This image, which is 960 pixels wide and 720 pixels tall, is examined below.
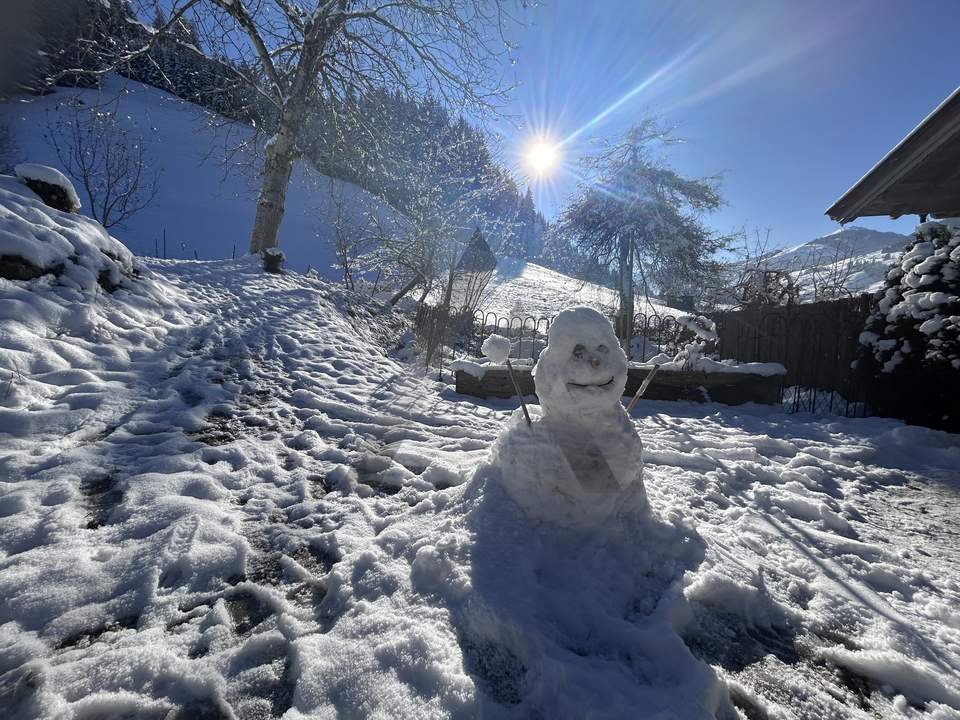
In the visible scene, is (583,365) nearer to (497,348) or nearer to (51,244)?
(497,348)

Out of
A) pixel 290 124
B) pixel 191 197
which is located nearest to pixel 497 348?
pixel 290 124

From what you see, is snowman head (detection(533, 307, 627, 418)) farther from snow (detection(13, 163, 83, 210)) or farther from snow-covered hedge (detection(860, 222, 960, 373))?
snow (detection(13, 163, 83, 210))

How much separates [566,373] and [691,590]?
1112 millimetres

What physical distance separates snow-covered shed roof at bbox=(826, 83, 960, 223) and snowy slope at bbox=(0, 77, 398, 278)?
13303 mm

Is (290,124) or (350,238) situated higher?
(290,124)

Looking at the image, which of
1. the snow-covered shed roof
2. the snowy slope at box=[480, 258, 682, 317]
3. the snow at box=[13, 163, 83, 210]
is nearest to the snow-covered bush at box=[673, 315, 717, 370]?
the snow-covered shed roof

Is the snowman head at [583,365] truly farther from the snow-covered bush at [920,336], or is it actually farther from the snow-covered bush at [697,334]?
the snow-covered bush at [920,336]

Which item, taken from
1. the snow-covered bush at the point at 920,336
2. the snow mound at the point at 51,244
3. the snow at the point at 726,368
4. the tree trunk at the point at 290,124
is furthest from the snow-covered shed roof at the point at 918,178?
the tree trunk at the point at 290,124

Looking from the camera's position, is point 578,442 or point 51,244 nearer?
point 578,442

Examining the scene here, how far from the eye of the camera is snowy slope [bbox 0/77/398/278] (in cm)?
1500

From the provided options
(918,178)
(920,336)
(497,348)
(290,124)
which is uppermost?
(290,124)

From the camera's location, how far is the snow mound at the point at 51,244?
3.36 metres

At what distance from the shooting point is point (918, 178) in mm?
5004

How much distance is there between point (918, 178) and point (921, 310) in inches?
77.3
